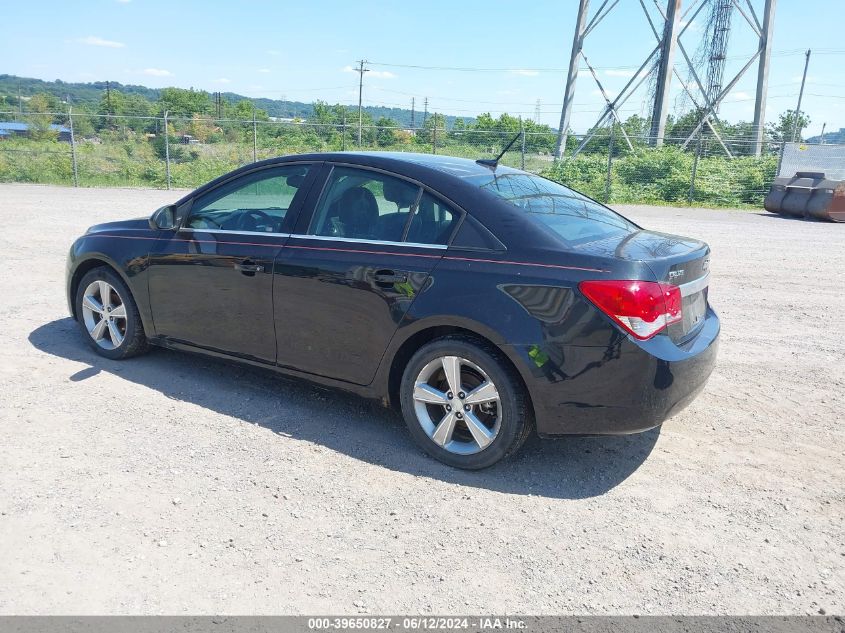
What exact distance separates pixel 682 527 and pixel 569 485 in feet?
2.03

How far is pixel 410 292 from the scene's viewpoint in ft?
12.8

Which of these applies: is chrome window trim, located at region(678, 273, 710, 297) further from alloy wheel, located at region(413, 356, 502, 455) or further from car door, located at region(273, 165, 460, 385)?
car door, located at region(273, 165, 460, 385)

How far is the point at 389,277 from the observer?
397 cm

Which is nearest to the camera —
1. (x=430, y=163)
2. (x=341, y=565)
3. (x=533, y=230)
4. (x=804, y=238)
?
(x=341, y=565)

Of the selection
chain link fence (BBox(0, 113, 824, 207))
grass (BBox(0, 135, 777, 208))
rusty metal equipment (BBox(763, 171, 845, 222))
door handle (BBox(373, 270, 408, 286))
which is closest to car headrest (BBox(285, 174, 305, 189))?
door handle (BBox(373, 270, 408, 286))

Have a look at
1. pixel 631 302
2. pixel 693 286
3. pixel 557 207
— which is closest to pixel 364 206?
pixel 557 207

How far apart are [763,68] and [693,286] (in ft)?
106

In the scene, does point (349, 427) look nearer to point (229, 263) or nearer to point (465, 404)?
point (465, 404)

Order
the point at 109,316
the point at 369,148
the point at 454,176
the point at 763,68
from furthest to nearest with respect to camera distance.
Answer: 1. the point at 763,68
2. the point at 369,148
3. the point at 109,316
4. the point at 454,176

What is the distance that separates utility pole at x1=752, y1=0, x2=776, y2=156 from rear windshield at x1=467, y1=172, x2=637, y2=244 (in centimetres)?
2983

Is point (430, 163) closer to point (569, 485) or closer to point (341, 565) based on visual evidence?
point (569, 485)

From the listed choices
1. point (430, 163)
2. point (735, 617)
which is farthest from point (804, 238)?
point (735, 617)

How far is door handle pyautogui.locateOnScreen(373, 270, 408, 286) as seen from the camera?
3924 millimetres

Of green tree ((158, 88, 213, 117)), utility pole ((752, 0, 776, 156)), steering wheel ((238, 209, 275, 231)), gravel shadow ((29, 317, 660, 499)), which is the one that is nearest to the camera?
gravel shadow ((29, 317, 660, 499))
